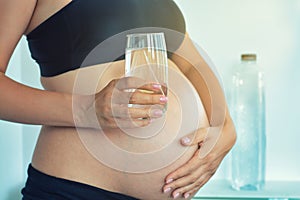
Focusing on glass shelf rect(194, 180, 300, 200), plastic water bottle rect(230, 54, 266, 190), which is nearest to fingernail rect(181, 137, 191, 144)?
glass shelf rect(194, 180, 300, 200)

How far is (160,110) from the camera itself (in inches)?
29.0

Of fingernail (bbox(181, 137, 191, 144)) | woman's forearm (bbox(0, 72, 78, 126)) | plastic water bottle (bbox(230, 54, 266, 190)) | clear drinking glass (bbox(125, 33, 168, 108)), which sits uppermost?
clear drinking glass (bbox(125, 33, 168, 108))

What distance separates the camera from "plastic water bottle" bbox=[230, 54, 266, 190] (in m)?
1.54

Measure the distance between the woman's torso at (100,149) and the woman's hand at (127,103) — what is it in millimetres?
71

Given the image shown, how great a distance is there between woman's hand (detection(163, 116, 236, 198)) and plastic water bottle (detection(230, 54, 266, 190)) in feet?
2.17

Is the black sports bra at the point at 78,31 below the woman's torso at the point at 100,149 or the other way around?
the other way around

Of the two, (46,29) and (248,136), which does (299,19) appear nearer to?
(248,136)

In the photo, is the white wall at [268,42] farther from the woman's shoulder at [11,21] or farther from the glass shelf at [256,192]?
the woman's shoulder at [11,21]

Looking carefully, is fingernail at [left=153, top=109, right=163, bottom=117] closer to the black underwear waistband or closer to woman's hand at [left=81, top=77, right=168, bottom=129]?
woman's hand at [left=81, top=77, right=168, bottom=129]

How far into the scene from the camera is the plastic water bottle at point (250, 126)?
1.54m

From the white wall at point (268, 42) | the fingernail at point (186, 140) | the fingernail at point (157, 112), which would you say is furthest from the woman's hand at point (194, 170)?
the white wall at point (268, 42)

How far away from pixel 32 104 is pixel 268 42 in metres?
1.04

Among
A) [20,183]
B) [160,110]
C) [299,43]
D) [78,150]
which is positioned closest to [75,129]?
[78,150]

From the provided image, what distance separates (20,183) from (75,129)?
2.84 ft
